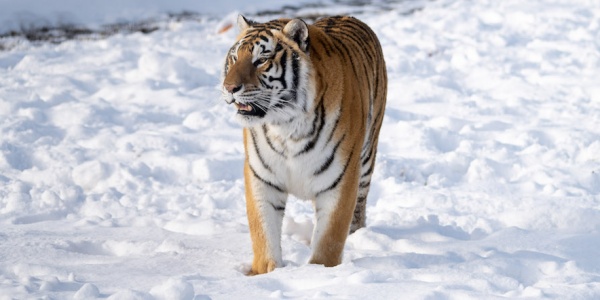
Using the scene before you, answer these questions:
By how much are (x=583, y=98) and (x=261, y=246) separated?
4.58m

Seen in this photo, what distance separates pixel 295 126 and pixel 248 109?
0.74ft

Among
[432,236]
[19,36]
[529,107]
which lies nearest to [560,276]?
[432,236]

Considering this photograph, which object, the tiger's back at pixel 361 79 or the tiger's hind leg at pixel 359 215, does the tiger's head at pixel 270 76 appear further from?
the tiger's hind leg at pixel 359 215

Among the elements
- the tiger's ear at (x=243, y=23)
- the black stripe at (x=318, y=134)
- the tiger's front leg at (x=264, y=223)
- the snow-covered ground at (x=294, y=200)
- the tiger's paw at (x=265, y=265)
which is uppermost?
the tiger's ear at (x=243, y=23)

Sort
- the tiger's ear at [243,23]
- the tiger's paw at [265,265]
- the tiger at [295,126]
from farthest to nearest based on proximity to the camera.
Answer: the tiger's ear at [243,23] < the tiger's paw at [265,265] < the tiger at [295,126]

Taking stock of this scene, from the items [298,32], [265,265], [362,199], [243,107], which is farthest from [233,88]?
[362,199]

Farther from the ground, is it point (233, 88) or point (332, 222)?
point (233, 88)

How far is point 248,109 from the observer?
329 centimetres

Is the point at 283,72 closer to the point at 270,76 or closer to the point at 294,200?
the point at 270,76

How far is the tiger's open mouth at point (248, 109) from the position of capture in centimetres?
329

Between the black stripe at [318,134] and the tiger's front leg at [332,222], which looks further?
the tiger's front leg at [332,222]

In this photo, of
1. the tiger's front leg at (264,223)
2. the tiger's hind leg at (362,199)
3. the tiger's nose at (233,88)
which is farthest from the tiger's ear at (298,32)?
the tiger's hind leg at (362,199)

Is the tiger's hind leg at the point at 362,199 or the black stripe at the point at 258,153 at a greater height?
the black stripe at the point at 258,153

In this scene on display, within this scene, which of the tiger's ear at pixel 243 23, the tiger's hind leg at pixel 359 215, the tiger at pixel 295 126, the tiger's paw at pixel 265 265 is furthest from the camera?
the tiger's hind leg at pixel 359 215
